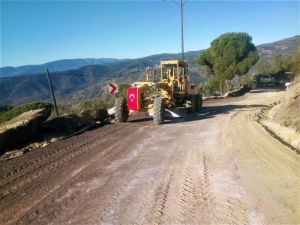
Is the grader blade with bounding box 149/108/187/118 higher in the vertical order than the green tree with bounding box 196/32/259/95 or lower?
lower

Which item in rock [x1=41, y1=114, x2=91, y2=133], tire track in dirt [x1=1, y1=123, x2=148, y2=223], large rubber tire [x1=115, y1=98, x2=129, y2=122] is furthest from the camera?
large rubber tire [x1=115, y1=98, x2=129, y2=122]

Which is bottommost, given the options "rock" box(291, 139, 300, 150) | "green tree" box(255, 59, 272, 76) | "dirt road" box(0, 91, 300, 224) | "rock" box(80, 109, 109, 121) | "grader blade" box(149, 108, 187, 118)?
"dirt road" box(0, 91, 300, 224)

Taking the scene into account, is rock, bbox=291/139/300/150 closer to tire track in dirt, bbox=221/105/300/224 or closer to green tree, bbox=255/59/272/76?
tire track in dirt, bbox=221/105/300/224

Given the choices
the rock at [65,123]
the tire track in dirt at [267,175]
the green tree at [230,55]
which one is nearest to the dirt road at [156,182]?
the tire track in dirt at [267,175]

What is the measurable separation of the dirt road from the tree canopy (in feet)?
74.8

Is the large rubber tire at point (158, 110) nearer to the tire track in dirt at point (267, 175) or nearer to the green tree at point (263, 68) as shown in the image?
the tire track in dirt at point (267, 175)

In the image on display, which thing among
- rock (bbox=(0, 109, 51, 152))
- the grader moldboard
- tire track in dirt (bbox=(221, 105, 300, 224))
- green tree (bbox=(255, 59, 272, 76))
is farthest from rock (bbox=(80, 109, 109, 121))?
green tree (bbox=(255, 59, 272, 76))

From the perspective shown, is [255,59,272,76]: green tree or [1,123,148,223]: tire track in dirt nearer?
[1,123,148,223]: tire track in dirt

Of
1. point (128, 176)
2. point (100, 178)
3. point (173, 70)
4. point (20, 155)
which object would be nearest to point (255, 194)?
point (128, 176)

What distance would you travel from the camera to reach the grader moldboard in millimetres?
10391

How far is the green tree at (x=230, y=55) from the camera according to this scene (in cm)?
2911

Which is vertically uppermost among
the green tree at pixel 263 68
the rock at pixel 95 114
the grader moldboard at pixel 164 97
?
the green tree at pixel 263 68

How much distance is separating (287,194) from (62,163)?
4868 mm

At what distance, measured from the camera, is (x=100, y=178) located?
5.07 metres
